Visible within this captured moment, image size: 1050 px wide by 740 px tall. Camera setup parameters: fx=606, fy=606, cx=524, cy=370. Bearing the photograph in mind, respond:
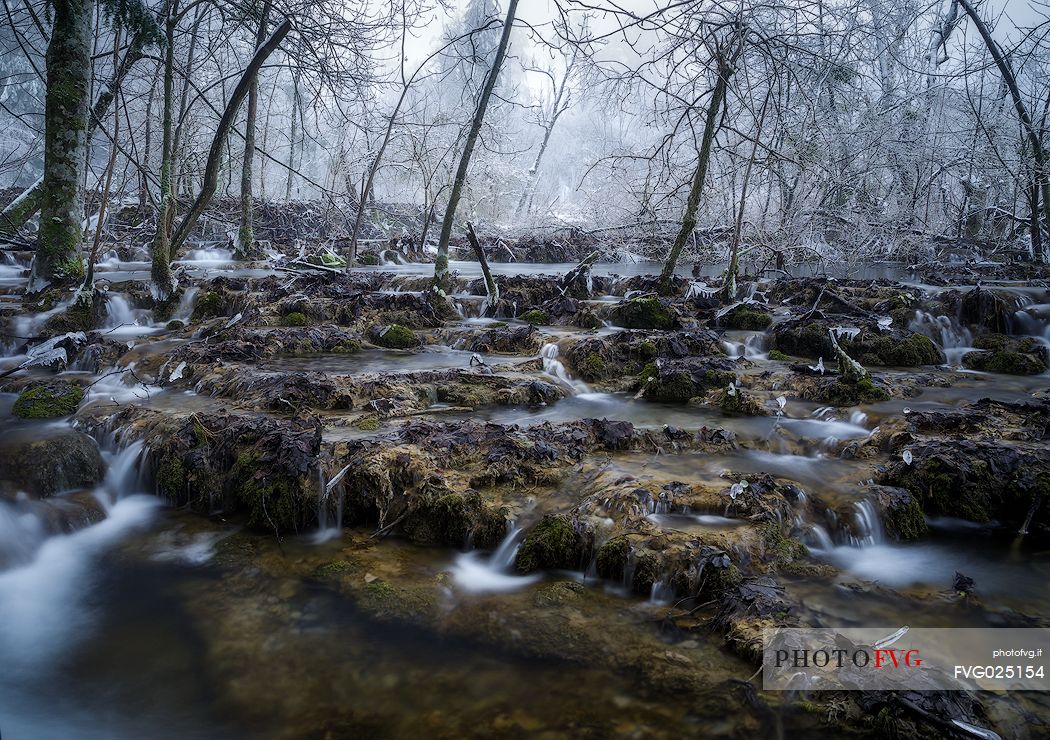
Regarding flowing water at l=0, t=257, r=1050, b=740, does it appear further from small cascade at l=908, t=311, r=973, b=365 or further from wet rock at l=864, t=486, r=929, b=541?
A: small cascade at l=908, t=311, r=973, b=365

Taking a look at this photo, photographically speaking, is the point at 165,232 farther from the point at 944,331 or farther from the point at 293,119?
the point at 944,331

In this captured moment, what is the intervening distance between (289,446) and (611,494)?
2378 millimetres

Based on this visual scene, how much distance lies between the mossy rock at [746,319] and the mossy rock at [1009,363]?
2.78 m

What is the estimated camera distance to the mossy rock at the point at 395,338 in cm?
898

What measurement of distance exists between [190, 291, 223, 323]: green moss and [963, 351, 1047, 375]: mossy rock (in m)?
11.5

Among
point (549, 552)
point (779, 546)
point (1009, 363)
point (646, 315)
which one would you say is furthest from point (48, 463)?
point (1009, 363)

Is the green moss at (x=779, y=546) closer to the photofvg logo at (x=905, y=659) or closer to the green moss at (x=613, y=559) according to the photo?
the photofvg logo at (x=905, y=659)

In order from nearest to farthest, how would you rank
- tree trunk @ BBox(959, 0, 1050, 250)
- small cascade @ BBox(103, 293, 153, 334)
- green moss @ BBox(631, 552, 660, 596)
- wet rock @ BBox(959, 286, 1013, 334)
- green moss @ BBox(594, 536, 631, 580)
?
green moss @ BBox(631, 552, 660, 596) < green moss @ BBox(594, 536, 631, 580) < small cascade @ BBox(103, 293, 153, 334) < wet rock @ BBox(959, 286, 1013, 334) < tree trunk @ BBox(959, 0, 1050, 250)

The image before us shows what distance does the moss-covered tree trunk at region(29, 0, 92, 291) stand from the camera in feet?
27.0

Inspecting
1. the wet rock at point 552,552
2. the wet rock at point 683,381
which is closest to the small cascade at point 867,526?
the wet rock at point 552,552

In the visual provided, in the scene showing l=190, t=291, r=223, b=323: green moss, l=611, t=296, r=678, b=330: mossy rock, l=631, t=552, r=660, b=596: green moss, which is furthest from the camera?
l=611, t=296, r=678, b=330: mossy rock

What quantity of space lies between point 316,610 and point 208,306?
801cm

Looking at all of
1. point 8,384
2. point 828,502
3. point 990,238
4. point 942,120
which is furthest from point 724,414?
point 942,120

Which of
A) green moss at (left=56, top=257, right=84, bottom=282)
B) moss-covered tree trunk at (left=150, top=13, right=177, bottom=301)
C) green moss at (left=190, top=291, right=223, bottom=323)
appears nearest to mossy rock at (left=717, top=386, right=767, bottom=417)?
moss-covered tree trunk at (left=150, top=13, right=177, bottom=301)
